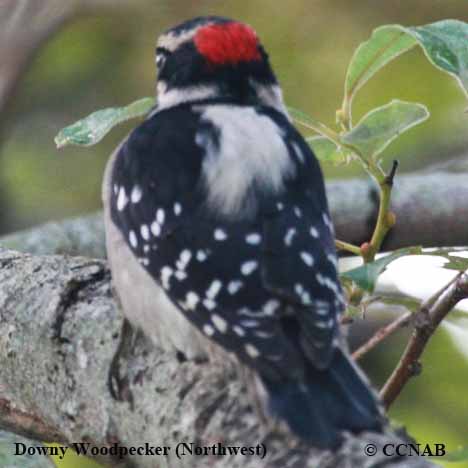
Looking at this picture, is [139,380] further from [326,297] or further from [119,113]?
[119,113]

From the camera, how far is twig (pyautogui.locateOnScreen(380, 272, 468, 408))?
104 inches

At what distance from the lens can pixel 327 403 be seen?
2.22 meters

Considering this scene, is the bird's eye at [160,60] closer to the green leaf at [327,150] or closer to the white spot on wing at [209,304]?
the green leaf at [327,150]

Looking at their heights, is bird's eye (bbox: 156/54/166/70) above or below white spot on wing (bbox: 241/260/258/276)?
above

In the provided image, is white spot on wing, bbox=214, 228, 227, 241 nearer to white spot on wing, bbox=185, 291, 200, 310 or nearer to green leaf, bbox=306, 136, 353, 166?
white spot on wing, bbox=185, 291, 200, 310

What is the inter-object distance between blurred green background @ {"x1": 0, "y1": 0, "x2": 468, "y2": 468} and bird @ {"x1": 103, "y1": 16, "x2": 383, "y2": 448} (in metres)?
2.07

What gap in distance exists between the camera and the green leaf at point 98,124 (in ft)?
9.36

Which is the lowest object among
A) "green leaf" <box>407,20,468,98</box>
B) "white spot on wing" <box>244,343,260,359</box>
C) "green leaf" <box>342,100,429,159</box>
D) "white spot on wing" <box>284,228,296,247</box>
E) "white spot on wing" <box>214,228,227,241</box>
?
"white spot on wing" <box>244,343,260,359</box>

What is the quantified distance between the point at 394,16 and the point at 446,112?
2.00 feet

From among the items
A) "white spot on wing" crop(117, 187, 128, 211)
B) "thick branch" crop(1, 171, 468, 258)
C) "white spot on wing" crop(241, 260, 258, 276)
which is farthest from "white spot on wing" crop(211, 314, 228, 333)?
"thick branch" crop(1, 171, 468, 258)

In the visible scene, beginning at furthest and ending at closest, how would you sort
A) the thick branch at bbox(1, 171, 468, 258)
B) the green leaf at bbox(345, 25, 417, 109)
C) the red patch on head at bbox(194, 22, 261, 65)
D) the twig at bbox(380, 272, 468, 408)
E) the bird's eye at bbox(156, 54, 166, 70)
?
the thick branch at bbox(1, 171, 468, 258) → the bird's eye at bbox(156, 54, 166, 70) → the red patch on head at bbox(194, 22, 261, 65) → the green leaf at bbox(345, 25, 417, 109) → the twig at bbox(380, 272, 468, 408)

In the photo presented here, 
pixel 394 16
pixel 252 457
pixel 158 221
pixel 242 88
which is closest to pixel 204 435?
pixel 252 457

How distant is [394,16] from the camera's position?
566cm

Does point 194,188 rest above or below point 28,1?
below
